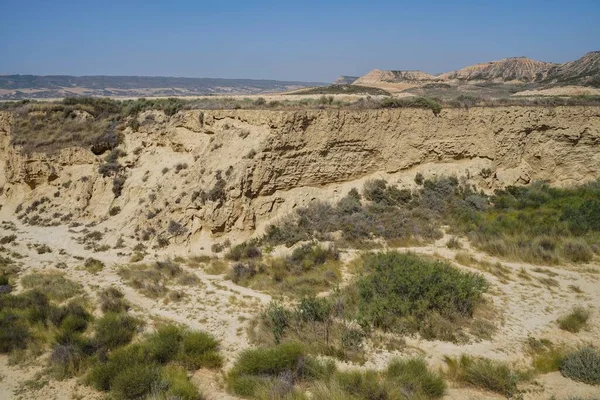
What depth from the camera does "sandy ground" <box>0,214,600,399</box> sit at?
6.52 m

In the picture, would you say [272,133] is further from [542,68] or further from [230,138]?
[542,68]

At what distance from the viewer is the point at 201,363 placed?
7.15 m

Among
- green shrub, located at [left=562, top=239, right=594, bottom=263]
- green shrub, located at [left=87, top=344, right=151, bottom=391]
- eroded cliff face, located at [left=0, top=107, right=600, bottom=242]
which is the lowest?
green shrub, located at [left=87, top=344, right=151, bottom=391]

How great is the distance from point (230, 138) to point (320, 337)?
413 inches

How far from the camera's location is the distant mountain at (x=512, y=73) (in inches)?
1561

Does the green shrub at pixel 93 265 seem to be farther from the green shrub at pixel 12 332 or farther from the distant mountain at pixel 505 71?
the distant mountain at pixel 505 71

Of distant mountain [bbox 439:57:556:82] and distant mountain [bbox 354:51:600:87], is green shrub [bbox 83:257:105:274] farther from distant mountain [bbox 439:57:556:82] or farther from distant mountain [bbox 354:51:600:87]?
distant mountain [bbox 439:57:556:82]

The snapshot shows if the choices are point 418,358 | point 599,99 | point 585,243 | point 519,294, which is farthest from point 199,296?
point 599,99

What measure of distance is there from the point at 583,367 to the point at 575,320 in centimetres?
228

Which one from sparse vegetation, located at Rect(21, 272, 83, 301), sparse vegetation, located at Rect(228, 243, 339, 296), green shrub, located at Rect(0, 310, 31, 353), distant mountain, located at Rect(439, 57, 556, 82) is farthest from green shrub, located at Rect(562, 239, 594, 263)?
distant mountain, located at Rect(439, 57, 556, 82)

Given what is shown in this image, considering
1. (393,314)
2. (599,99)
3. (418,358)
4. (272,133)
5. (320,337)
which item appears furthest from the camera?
(599,99)

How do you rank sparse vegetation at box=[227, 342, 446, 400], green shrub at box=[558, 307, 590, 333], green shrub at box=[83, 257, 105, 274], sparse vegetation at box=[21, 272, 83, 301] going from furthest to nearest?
1. green shrub at box=[83, 257, 105, 274]
2. sparse vegetation at box=[21, 272, 83, 301]
3. green shrub at box=[558, 307, 590, 333]
4. sparse vegetation at box=[227, 342, 446, 400]

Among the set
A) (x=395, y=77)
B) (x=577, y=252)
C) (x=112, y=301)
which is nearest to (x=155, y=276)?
(x=112, y=301)

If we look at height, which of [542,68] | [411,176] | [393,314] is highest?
[542,68]
